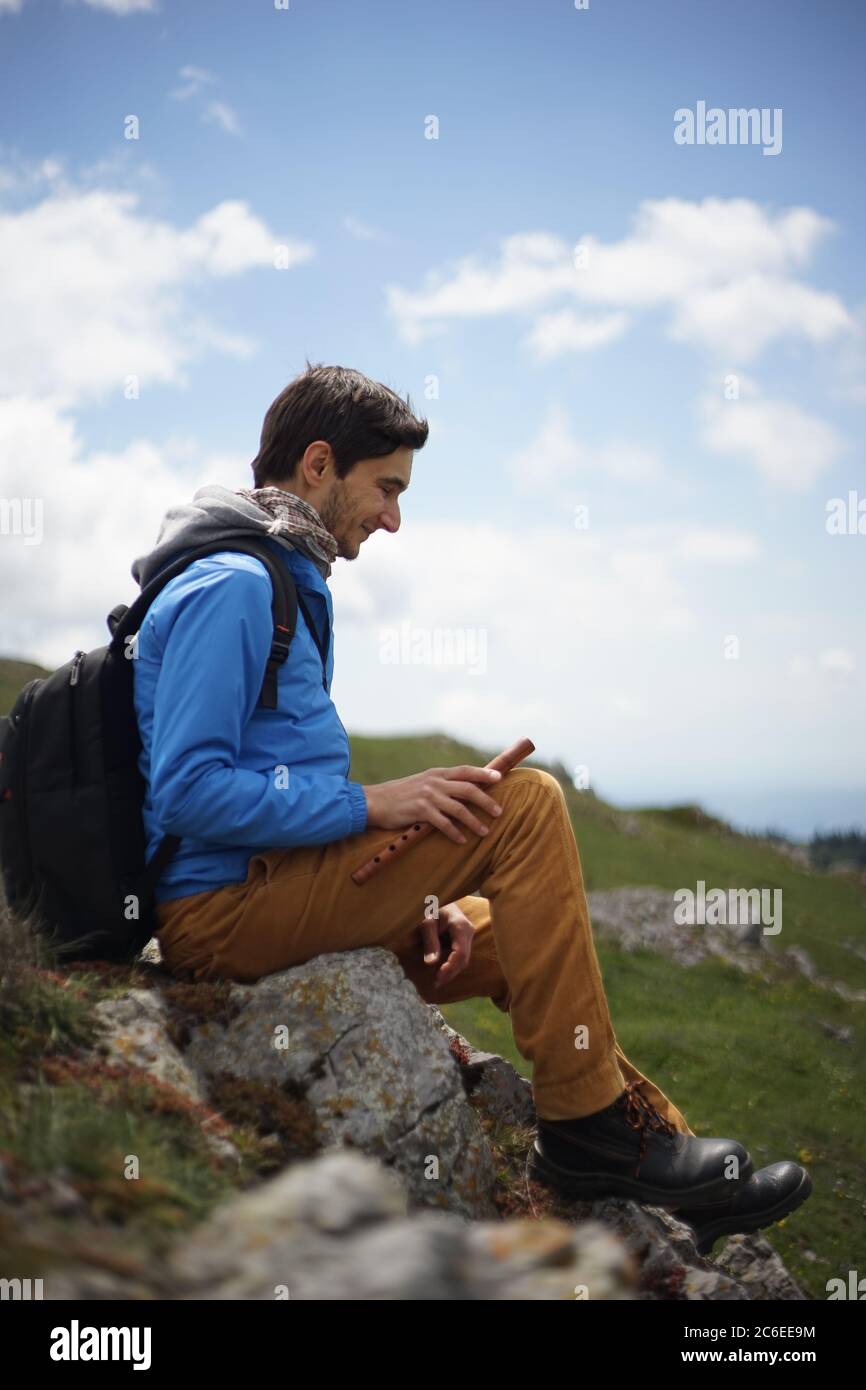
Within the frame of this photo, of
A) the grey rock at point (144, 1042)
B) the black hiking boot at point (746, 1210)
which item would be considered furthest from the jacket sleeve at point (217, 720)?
the black hiking boot at point (746, 1210)

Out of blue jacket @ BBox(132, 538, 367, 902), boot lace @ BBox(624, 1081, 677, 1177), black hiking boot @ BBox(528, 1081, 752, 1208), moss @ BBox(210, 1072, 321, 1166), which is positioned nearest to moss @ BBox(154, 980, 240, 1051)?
moss @ BBox(210, 1072, 321, 1166)

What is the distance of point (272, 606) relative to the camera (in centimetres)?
560

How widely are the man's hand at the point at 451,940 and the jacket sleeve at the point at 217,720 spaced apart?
1351 millimetres

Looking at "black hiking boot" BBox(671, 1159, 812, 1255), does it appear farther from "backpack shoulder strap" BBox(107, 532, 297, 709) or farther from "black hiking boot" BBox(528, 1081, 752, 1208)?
"backpack shoulder strap" BBox(107, 532, 297, 709)

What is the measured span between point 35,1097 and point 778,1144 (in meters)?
10.4

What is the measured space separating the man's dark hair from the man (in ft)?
1.31

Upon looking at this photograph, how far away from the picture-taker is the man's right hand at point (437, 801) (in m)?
5.68

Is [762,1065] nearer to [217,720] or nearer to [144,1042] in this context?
[144,1042]

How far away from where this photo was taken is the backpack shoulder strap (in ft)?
18.3

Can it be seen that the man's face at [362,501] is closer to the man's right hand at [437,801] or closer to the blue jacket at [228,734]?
the blue jacket at [228,734]

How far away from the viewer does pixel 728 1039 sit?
50.8ft

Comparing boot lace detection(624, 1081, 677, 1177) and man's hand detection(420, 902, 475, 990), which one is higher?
man's hand detection(420, 902, 475, 990)

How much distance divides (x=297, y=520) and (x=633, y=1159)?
3912 mm
